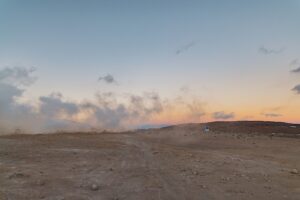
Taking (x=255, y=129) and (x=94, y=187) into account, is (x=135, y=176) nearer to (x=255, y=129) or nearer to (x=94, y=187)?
(x=94, y=187)

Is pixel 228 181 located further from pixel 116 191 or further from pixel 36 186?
pixel 36 186

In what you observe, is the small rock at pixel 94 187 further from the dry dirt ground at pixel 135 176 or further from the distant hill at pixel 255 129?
the distant hill at pixel 255 129

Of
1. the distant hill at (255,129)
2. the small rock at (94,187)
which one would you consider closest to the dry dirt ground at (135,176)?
the small rock at (94,187)

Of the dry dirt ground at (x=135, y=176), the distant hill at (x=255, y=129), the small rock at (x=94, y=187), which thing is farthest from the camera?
the distant hill at (x=255, y=129)

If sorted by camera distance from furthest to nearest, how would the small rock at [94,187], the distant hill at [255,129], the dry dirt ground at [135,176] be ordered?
the distant hill at [255,129] → the small rock at [94,187] → the dry dirt ground at [135,176]

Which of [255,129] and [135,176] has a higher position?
[255,129]

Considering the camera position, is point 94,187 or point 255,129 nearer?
point 94,187

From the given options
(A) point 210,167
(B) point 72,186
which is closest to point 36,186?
(B) point 72,186

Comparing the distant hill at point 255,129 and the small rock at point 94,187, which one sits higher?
the distant hill at point 255,129

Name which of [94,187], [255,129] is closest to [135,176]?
[94,187]

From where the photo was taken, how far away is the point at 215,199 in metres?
7.96

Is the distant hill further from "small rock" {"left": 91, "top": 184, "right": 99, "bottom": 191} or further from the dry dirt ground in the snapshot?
"small rock" {"left": 91, "top": 184, "right": 99, "bottom": 191}

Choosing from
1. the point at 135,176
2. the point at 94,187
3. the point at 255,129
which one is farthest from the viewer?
the point at 255,129

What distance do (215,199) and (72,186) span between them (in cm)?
356
